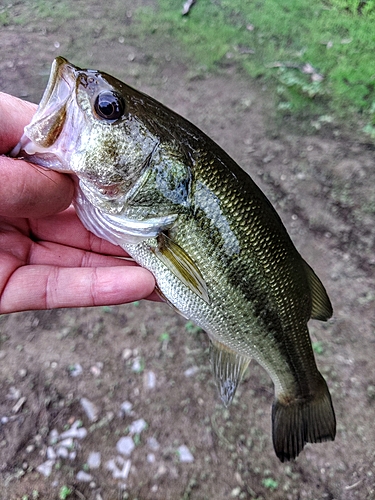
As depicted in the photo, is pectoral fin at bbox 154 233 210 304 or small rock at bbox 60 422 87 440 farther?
small rock at bbox 60 422 87 440

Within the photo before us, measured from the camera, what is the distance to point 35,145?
1330 mm

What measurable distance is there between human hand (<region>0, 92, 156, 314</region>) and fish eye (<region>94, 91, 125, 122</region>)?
263mm

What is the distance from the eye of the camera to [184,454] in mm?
2350

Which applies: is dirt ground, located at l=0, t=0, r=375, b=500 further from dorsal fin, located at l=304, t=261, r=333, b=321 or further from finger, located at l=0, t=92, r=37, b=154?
finger, located at l=0, t=92, r=37, b=154

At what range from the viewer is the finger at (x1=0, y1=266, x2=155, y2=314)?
1.63m

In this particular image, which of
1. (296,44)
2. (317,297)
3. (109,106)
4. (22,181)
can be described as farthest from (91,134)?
(296,44)

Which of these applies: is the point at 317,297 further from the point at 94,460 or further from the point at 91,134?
the point at 94,460

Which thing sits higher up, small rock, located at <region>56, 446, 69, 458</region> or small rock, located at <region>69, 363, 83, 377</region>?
small rock, located at <region>69, 363, 83, 377</region>

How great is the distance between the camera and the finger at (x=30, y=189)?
52.0 inches

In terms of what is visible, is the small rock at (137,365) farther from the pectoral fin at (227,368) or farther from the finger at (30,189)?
the finger at (30,189)

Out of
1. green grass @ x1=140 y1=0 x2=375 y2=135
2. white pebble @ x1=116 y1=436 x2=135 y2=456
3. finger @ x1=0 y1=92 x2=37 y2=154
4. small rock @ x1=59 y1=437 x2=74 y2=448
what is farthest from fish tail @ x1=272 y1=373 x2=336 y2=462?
green grass @ x1=140 y1=0 x2=375 y2=135

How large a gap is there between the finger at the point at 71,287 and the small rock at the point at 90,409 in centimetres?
92

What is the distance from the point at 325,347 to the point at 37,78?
12.5 ft

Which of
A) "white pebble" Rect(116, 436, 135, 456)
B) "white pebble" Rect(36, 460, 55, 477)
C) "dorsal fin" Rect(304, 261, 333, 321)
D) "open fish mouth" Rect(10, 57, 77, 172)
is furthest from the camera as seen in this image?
"white pebble" Rect(116, 436, 135, 456)
